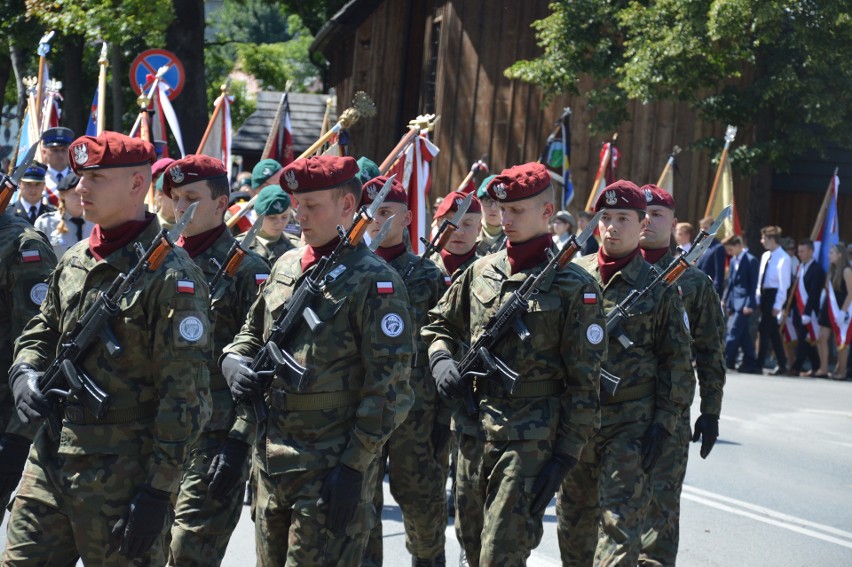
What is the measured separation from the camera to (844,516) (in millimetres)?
9289

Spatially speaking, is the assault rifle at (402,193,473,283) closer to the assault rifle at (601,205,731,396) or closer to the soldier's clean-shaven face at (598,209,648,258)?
the soldier's clean-shaven face at (598,209,648,258)

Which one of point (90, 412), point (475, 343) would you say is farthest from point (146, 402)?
point (475, 343)

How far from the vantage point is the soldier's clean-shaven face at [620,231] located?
6660mm

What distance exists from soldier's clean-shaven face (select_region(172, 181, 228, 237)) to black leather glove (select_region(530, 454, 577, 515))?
7.12 feet

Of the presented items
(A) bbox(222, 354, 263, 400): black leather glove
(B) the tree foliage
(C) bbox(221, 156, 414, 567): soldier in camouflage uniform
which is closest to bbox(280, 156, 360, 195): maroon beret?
(C) bbox(221, 156, 414, 567): soldier in camouflage uniform

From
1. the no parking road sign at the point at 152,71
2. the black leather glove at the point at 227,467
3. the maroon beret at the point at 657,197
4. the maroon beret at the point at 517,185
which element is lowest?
the black leather glove at the point at 227,467

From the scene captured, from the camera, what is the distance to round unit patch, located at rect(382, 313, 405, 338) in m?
4.79

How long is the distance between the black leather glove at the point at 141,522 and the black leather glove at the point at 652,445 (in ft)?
9.27

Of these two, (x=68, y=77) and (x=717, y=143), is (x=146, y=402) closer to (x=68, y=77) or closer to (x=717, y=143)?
(x=717, y=143)

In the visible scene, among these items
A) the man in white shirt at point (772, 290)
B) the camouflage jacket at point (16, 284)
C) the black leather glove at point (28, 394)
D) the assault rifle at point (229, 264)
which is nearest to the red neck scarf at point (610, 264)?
the assault rifle at point (229, 264)

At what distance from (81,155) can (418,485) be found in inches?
119

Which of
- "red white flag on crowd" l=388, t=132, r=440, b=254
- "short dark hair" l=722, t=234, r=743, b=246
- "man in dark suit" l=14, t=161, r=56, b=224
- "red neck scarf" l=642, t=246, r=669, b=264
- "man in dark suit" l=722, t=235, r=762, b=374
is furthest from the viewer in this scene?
"short dark hair" l=722, t=234, r=743, b=246

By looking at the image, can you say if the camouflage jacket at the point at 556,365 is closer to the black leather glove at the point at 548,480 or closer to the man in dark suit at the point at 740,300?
the black leather glove at the point at 548,480

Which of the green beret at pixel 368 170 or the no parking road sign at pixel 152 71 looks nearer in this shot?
the green beret at pixel 368 170
